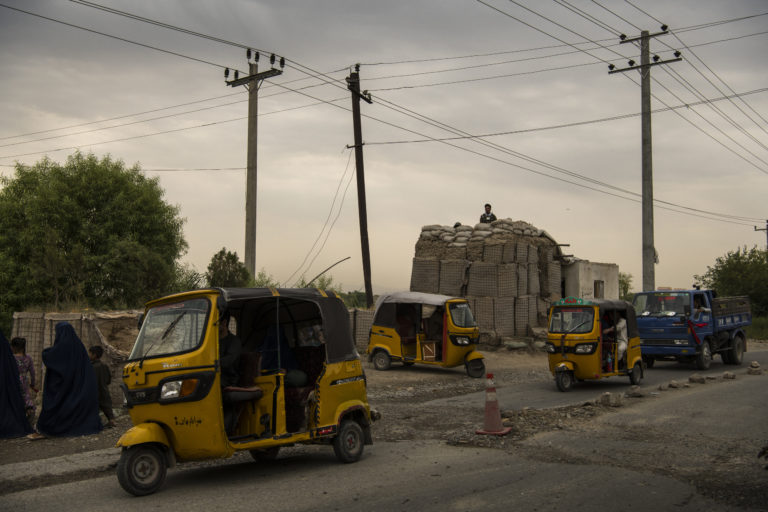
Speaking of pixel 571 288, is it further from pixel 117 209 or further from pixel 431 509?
pixel 431 509

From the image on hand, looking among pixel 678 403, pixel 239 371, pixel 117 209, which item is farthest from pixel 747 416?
pixel 117 209

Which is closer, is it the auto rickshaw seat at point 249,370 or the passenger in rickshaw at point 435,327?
the auto rickshaw seat at point 249,370

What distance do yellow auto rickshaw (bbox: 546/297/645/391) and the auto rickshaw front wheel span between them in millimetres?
11310

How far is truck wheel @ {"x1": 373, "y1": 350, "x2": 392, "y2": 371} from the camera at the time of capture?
2155 centimetres

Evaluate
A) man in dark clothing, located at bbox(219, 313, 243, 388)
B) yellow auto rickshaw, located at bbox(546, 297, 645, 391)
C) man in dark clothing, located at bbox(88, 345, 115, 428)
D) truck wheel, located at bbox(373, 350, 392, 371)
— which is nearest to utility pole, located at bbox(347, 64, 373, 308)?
truck wheel, located at bbox(373, 350, 392, 371)

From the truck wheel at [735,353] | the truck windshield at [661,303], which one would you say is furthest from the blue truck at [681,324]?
the truck wheel at [735,353]

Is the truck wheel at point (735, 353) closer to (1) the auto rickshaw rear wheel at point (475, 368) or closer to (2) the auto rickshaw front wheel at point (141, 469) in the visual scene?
(1) the auto rickshaw rear wheel at point (475, 368)

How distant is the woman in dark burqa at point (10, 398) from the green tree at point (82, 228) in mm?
17322

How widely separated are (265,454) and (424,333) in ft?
39.7

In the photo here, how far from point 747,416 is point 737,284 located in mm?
42518

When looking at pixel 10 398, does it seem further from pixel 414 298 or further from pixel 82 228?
pixel 82 228

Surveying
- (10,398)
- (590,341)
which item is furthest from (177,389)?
(590,341)

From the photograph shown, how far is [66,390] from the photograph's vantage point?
11.9 m

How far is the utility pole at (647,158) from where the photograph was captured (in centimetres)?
2803
